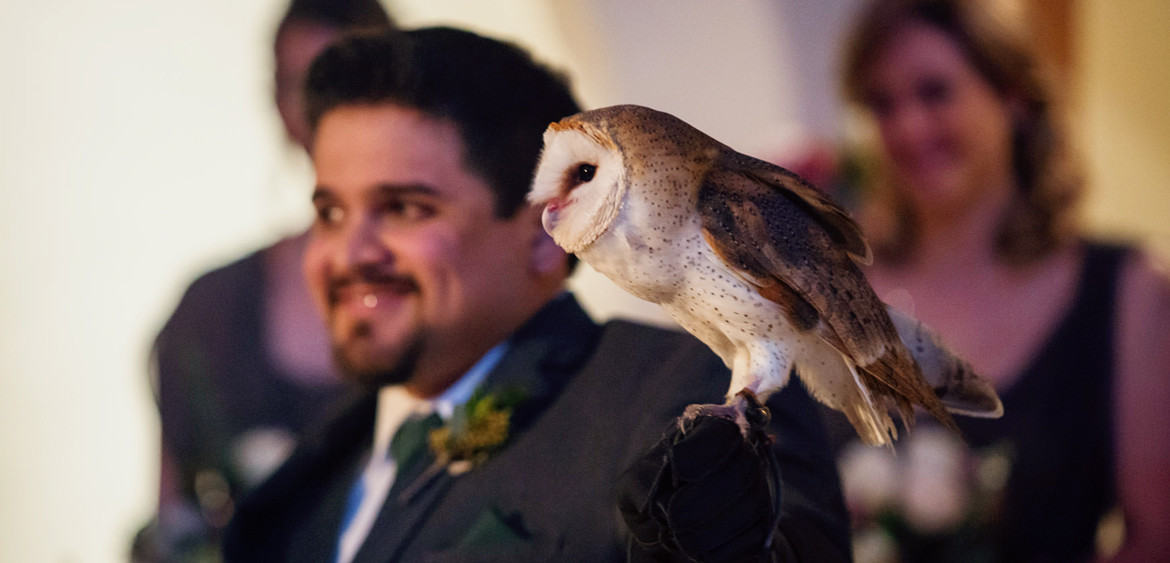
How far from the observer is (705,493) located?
661 millimetres

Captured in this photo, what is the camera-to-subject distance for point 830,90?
172cm

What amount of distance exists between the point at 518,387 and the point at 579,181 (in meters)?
0.41

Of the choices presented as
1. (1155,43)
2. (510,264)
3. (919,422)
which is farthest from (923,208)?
(510,264)

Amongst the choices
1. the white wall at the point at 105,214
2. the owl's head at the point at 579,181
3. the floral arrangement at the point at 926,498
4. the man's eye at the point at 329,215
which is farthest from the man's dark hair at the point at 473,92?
the floral arrangement at the point at 926,498

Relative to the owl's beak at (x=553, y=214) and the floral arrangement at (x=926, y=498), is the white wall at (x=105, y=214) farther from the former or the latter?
the floral arrangement at (x=926, y=498)

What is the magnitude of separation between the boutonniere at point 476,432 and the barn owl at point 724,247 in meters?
0.37

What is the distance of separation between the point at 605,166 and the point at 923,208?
1303mm

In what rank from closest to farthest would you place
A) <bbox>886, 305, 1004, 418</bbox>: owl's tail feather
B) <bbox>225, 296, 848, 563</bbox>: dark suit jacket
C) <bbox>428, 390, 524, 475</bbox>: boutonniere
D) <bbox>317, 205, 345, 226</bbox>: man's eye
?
<bbox>886, 305, 1004, 418</bbox>: owl's tail feather
<bbox>225, 296, 848, 563</bbox>: dark suit jacket
<bbox>428, 390, 524, 475</bbox>: boutonniere
<bbox>317, 205, 345, 226</bbox>: man's eye

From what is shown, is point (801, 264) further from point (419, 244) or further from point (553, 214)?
point (419, 244)

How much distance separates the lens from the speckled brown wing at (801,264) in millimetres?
638

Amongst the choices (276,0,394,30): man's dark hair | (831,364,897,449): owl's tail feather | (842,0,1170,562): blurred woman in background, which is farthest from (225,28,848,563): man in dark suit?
(842,0,1170,562): blurred woman in background

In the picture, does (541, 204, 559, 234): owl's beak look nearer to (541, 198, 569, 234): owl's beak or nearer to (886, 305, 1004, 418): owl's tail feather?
(541, 198, 569, 234): owl's beak

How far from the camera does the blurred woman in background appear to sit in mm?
1483

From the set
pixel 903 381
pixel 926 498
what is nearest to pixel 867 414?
pixel 903 381
